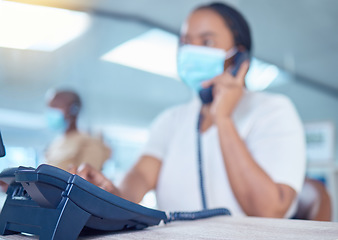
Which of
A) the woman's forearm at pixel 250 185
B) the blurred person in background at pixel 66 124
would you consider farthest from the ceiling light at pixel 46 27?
the woman's forearm at pixel 250 185

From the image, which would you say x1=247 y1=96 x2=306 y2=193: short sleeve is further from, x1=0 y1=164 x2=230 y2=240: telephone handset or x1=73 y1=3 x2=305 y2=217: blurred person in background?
x1=0 y1=164 x2=230 y2=240: telephone handset

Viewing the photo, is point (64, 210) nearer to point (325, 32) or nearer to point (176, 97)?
point (176, 97)

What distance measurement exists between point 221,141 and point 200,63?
0.85 ft

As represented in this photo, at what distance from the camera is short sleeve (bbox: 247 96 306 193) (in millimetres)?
941

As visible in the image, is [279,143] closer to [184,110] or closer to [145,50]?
[184,110]

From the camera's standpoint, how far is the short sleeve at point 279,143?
3.09 ft

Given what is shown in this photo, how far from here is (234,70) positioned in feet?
3.83

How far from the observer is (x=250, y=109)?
1.07 m

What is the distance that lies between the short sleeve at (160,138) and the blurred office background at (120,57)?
212 centimetres

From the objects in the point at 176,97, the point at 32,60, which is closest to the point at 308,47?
the point at 176,97

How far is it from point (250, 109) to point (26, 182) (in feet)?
2.54

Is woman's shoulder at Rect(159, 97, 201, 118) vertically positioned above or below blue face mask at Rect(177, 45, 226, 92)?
below

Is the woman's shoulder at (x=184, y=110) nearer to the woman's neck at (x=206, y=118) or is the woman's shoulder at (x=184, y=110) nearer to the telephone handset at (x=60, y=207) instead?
the woman's neck at (x=206, y=118)

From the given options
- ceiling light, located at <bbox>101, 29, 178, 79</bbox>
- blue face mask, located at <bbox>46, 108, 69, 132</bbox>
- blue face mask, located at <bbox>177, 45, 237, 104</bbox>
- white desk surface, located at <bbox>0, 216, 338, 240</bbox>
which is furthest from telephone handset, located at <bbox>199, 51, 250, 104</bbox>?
ceiling light, located at <bbox>101, 29, 178, 79</bbox>
